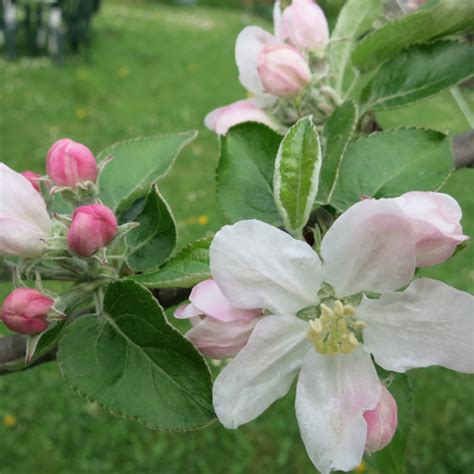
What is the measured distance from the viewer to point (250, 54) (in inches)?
36.7

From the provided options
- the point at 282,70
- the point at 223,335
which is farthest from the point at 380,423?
the point at 282,70

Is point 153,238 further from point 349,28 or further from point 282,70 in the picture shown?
point 349,28

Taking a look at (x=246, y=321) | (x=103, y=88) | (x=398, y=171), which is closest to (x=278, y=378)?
(x=246, y=321)

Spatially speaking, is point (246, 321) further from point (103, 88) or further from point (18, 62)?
point (18, 62)

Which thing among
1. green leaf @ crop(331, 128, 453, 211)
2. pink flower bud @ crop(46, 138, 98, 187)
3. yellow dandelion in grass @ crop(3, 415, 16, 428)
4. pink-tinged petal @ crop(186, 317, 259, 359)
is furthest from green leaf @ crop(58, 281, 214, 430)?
yellow dandelion in grass @ crop(3, 415, 16, 428)

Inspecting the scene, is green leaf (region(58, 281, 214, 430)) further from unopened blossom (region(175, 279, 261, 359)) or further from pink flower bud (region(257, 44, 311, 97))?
pink flower bud (region(257, 44, 311, 97))

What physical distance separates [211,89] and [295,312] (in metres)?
6.93

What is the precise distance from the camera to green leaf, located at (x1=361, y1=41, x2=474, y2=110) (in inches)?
33.1

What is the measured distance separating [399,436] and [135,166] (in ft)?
1.54

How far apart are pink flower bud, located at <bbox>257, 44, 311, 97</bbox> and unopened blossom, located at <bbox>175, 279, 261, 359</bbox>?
0.33 m

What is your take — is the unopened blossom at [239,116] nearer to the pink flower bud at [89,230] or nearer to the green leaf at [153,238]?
the green leaf at [153,238]

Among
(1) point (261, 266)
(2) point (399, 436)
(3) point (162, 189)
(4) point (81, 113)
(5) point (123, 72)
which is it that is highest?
(1) point (261, 266)

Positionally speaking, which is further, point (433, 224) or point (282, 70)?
point (282, 70)

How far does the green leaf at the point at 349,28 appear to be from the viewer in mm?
988
